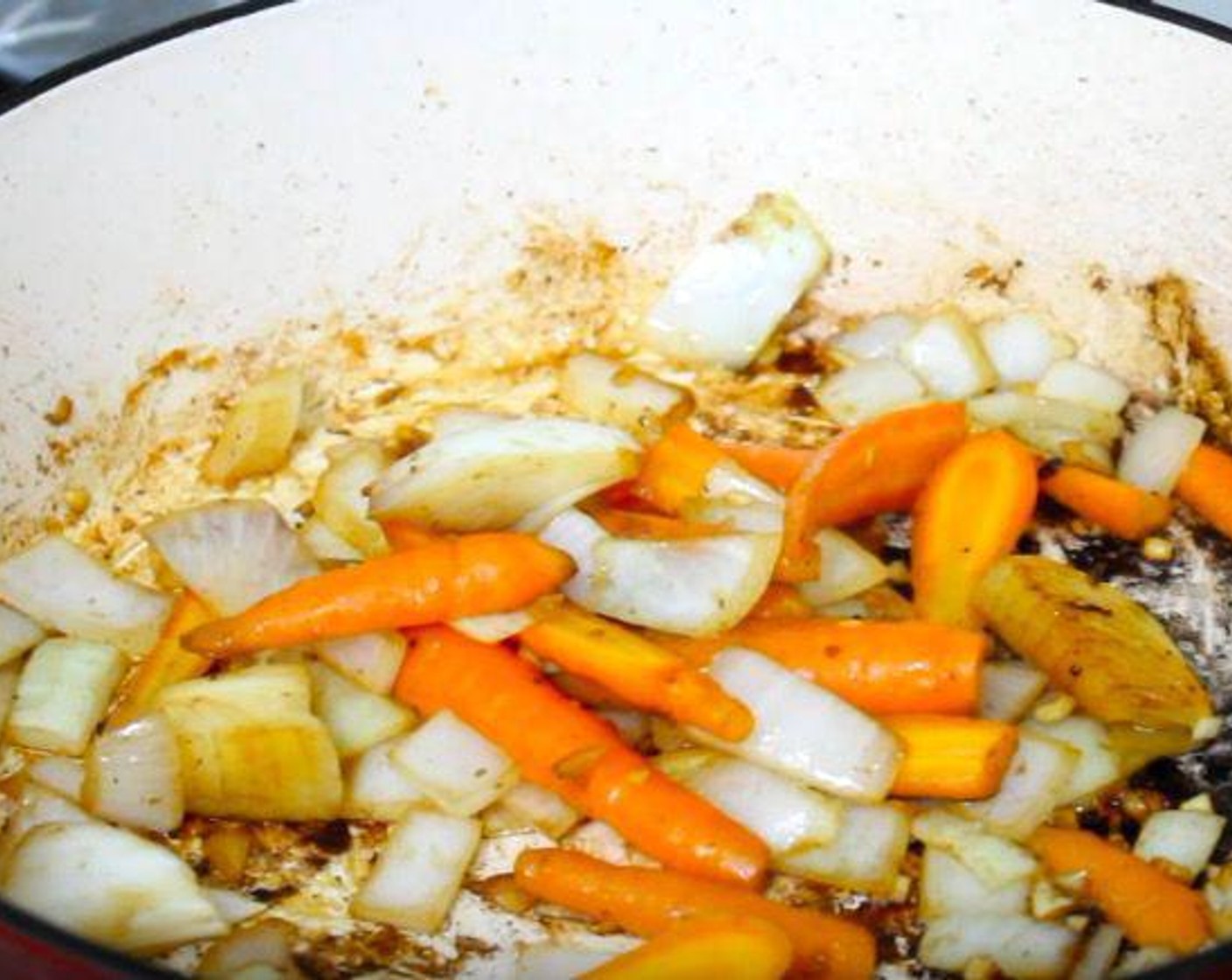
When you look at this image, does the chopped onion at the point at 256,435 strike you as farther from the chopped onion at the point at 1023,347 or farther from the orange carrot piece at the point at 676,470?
the chopped onion at the point at 1023,347

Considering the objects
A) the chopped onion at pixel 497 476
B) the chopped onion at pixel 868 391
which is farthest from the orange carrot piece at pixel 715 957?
the chopped onion at pixel 868 391

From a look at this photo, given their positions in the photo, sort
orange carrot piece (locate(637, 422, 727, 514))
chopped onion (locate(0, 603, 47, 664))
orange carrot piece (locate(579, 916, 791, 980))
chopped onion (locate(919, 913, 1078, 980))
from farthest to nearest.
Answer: orange carrot piece (locate(637, 422, 727, 514)), chopped onion (locate(0, 603, 47, 664)), chopped onion (locate(919, 913, 1078, 980)), orange carrot piece (locate(579, 916, 791, 980))

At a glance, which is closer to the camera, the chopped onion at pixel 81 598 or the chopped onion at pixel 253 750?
the chopped onion at pixel 253 750

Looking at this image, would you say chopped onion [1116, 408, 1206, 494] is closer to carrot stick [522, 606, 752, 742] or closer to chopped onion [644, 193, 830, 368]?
chopped onion [644, 193, 830, 368]

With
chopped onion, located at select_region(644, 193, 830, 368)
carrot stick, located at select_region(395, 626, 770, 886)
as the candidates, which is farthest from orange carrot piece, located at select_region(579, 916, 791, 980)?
chopped onion, located at select_region(644, 193, 830, 368)

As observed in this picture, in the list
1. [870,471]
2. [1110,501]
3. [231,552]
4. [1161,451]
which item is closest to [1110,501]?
[1110,501]
